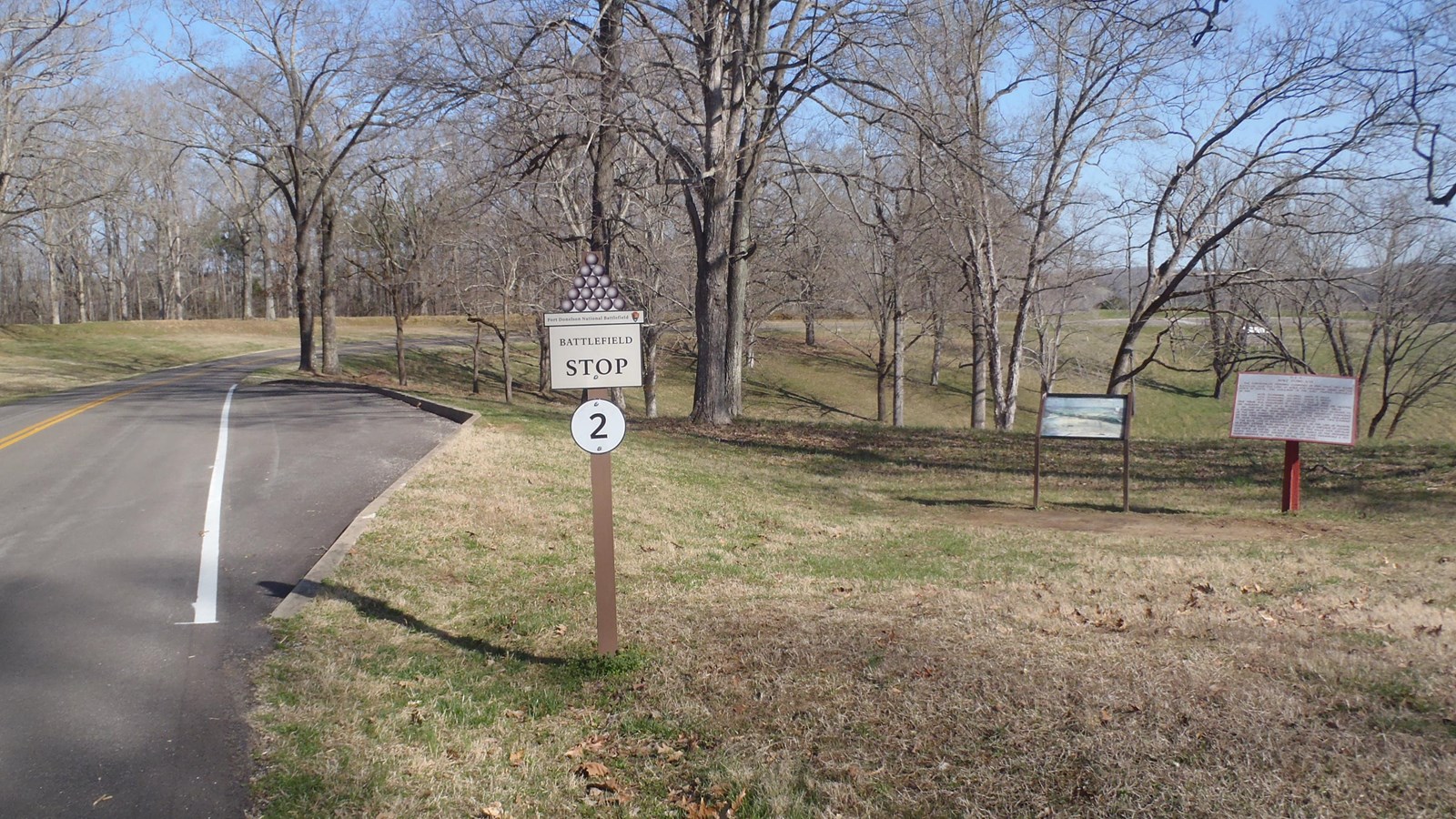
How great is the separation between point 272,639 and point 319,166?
2342 centimetres

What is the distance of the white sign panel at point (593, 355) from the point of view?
599 cm

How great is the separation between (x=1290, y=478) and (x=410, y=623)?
11.2m

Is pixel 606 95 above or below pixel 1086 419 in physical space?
above

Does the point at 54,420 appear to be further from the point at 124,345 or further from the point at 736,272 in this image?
the point at 124,345

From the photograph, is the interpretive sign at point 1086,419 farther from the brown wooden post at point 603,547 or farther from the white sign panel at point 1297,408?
the brown wooden post at point 603,547

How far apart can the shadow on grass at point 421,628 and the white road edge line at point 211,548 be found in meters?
0.85

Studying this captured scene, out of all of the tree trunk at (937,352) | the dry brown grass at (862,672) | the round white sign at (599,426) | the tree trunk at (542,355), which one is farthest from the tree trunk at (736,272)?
the tree trunk at (937,352)

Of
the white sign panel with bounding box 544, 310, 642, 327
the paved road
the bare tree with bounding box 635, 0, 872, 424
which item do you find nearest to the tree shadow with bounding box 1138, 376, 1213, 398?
the bare tree with bounding box 635, 0, 872, 424

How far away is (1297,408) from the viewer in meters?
12.4

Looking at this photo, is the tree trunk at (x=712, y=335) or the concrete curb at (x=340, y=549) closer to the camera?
the concrete curb at (x=340, y=549)

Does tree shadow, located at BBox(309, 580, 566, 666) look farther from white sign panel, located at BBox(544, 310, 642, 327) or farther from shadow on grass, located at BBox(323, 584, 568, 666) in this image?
white sign panel, located at BBox(544, 310, 642, 327)

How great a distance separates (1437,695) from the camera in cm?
496

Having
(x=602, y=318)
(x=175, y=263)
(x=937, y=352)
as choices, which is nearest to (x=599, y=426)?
(x=602, y=318)

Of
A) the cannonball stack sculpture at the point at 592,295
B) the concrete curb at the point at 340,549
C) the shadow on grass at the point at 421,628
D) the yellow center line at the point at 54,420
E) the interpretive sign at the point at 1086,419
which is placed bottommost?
the shadow on grass at the point at 421,628
